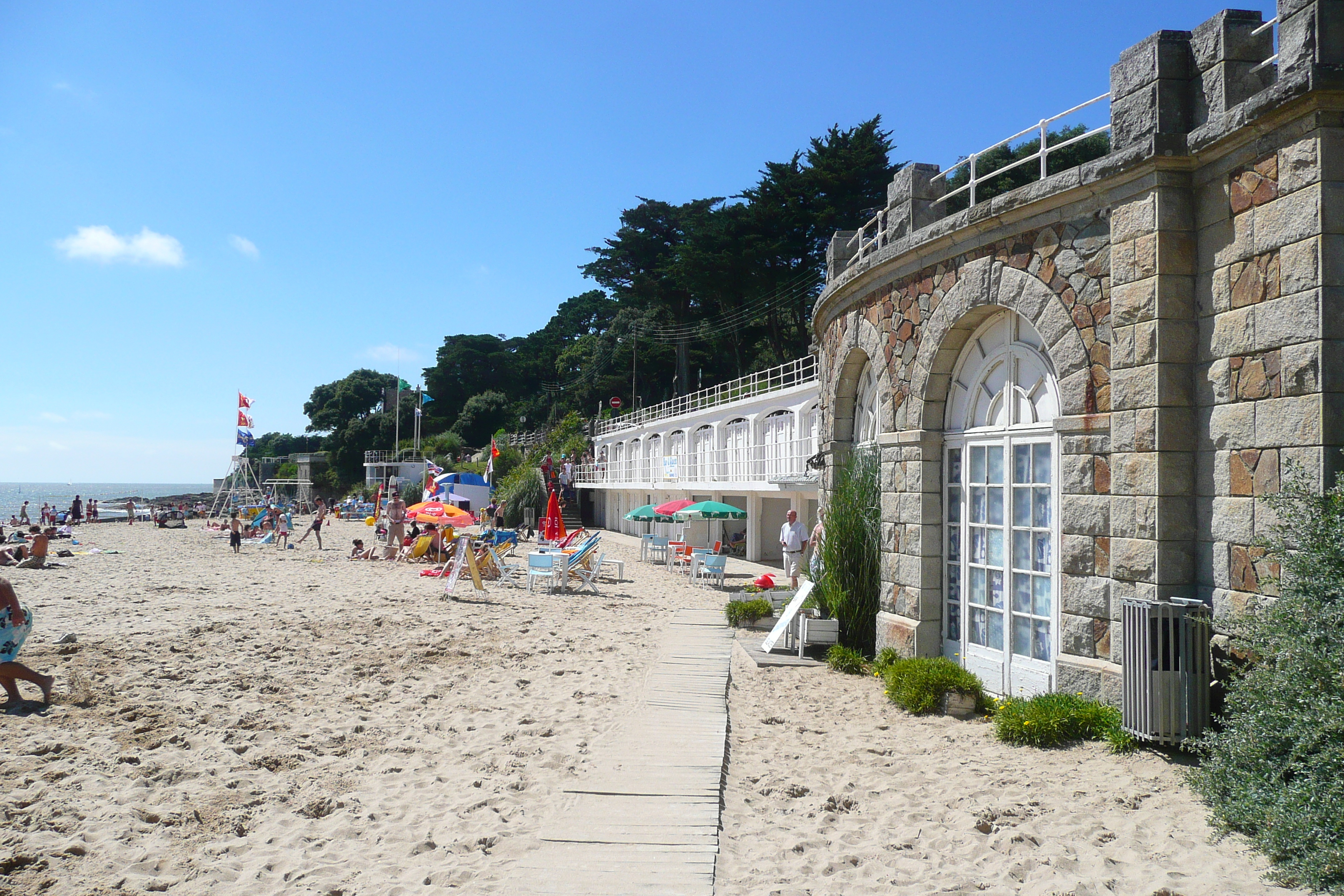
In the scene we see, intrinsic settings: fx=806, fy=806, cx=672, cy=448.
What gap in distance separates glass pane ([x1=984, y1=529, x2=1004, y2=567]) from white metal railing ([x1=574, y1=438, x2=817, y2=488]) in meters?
6.46

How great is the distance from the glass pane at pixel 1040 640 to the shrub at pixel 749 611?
4.61 m

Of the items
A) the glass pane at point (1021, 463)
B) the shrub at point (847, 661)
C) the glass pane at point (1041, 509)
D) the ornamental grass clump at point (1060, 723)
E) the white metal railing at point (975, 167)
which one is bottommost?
the shrub at point (847, 661)

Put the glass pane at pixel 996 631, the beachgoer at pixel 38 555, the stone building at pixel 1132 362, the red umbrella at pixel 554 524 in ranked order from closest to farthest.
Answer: the stone building at pixel 1132 362 → the glass pane at pixel 996 631 → the beachgoer at pixel 38 555 → the red umbrella at pixel 554 524

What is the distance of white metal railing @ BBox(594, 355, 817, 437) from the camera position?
21.8 m

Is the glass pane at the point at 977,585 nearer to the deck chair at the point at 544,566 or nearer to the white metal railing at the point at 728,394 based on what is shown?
the deck chair at the point at 544,566

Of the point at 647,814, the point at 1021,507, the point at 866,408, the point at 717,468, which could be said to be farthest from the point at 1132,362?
the point at 717,468

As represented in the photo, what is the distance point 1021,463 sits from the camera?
6.54 m

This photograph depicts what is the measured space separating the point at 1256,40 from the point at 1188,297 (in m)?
1.64

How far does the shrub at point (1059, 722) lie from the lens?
17.6 feet

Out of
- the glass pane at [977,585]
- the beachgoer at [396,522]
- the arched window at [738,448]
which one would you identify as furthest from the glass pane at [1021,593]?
the beachgoer at [396,522]

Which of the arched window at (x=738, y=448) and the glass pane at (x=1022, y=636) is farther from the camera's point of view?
the arched window at (x=738, y=448)

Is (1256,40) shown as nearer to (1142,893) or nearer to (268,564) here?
(1142,893)

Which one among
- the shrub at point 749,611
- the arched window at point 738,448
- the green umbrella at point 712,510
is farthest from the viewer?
the arched window at point 738,448

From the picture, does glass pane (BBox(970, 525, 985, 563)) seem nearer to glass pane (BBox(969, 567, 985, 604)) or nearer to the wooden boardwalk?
glass pane (BBox(969, 567, 985, 604))
